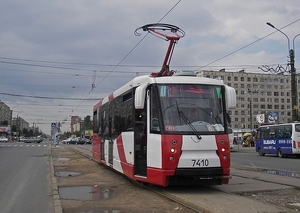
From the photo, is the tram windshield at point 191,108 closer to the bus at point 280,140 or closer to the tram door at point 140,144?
the tram door at point 140,144

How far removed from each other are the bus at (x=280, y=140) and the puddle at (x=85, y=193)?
19298mm

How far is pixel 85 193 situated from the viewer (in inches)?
397

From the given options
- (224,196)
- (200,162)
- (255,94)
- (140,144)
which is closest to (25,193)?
(140,144)

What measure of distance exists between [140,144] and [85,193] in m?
2.02

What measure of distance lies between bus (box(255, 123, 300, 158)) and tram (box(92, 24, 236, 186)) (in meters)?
18.3

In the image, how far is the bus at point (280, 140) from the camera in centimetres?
2625

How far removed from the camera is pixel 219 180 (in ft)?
31.8

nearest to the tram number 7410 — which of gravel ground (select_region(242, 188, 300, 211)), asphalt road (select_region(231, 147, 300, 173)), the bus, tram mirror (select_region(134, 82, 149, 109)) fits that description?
gravel ground (select_region(242, 188, 300, 211))

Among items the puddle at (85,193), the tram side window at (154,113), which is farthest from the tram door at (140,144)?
the puddle at (85,193)

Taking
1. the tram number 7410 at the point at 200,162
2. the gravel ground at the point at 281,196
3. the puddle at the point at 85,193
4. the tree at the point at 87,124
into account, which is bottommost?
the puddle at the point at 85,193

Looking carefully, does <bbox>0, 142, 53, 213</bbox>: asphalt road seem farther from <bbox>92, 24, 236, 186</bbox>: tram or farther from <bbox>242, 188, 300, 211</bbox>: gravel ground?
<bbox>242, 188, 300, 211</bbox>: gravel ground

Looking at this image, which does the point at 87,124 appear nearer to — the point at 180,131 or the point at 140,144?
the point at 140,144

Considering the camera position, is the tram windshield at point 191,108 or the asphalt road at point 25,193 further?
the tram windshield at point 191,108

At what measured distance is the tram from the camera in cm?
906
